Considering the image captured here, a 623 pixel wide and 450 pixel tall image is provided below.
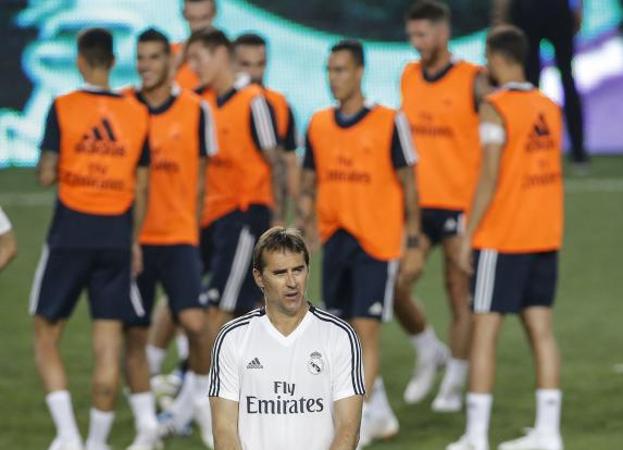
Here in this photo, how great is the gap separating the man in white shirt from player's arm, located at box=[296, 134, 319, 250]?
336 centimetres

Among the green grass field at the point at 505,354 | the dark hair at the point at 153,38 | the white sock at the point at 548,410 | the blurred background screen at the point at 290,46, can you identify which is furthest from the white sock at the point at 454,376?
the blurred background screen at the point at 290,46

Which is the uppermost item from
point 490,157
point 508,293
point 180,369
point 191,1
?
point 191,1

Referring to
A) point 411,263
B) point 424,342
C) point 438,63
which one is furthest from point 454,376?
point 438,63

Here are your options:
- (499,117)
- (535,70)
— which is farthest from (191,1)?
(535,70)

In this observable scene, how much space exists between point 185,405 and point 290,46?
10408 millimetres

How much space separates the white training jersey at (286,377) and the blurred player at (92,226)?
114 inches

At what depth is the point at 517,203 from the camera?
29.4 ft

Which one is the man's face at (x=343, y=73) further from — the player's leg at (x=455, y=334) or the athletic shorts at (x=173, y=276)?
the player's leg at (x=455, y=334)

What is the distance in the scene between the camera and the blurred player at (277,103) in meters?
10.8

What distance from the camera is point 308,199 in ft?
31.0

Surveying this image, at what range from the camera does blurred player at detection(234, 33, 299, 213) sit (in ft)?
35.3

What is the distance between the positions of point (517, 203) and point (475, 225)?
0.27 meters

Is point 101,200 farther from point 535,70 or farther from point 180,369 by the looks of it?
point 535,70

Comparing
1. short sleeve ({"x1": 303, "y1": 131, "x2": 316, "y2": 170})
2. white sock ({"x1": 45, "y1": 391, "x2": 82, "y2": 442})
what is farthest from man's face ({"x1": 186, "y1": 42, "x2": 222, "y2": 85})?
white sock ({"x1": 45, "y1": 391, "x2": 82, "y2": 442})
